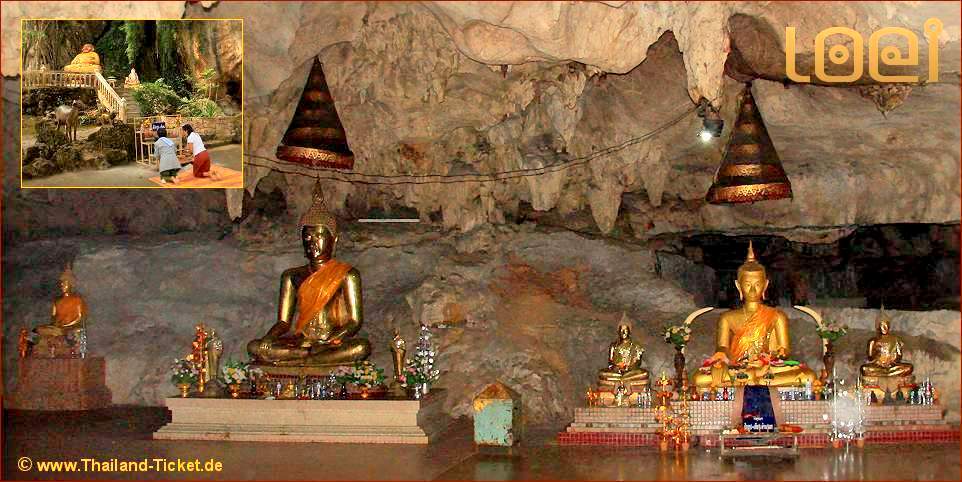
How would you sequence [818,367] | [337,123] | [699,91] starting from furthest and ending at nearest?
[818,367] < [337,123] < [699,91]

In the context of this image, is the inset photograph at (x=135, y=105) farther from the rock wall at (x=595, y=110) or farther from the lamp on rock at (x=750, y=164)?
the lamp on rock at (x=750, y=164)

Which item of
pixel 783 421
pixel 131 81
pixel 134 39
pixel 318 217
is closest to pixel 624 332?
pixel 783 421

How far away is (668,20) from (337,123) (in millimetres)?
3231

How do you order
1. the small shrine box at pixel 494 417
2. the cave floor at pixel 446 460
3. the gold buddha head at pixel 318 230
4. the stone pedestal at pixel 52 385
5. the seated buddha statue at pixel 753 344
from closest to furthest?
the cave floor at pixel 446 460, the small shrine box at pixel 494 417, the seated buddha statue at pixel 753 344, the gold buddha head at pixel 318 230, the stone pedestal at pixel 52 385

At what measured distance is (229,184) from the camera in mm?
10203

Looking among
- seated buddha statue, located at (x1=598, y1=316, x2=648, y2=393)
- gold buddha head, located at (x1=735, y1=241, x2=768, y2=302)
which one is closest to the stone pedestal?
seated buddha statue, located at (x1=598, y1=316, x2=648, y2=393)

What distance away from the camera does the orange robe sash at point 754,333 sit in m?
11.3

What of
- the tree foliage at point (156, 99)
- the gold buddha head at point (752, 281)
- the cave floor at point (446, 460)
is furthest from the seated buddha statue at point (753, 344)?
the tree foliage at point (156, 99)

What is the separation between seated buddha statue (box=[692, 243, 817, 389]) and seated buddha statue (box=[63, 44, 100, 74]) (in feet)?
19.6

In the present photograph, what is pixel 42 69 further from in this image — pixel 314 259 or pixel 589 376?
pixel 589 376

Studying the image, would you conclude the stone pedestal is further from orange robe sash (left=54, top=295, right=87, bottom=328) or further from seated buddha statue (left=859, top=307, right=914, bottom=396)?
seated buddha statue (left=859, top=307, right=914, bottom=396)

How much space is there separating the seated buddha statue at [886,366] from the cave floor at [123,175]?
20.3 ft

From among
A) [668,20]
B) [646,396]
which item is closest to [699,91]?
[668,20]

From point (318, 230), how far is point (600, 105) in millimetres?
3911
